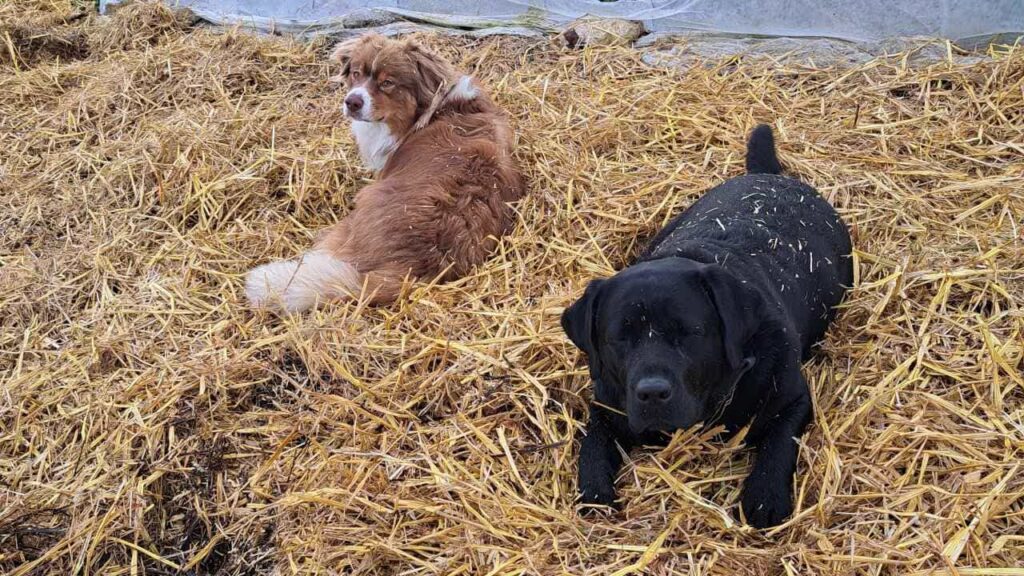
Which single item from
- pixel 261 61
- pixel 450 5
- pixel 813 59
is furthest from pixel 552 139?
pixel 261 61

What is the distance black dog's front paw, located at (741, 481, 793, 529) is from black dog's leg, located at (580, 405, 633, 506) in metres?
0.46

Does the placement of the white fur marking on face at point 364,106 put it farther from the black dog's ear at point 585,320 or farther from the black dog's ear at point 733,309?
the black dog's ear at point 733,309

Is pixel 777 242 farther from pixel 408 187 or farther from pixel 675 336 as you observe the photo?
pixel 408 187

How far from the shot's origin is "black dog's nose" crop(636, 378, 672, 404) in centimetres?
275

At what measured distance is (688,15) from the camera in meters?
6.30

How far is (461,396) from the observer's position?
3.65 m

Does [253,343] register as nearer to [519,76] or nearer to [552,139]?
[552,139]

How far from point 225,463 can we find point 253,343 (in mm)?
747

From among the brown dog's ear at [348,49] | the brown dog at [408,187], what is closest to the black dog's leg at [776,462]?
the brown dog at [408,187]

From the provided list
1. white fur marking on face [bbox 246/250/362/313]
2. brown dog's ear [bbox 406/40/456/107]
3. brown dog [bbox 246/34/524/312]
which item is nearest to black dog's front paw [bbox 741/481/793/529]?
brown dog [bbox 246/34/524/312]

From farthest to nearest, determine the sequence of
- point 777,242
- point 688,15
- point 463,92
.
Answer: point 688,15
point 463,92
point 777,242

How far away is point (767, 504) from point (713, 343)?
570mm

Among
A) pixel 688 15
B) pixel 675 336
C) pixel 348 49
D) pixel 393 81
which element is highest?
pixel 688 15

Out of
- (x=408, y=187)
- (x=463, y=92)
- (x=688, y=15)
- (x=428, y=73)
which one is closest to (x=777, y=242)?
(x=408, y=187)
